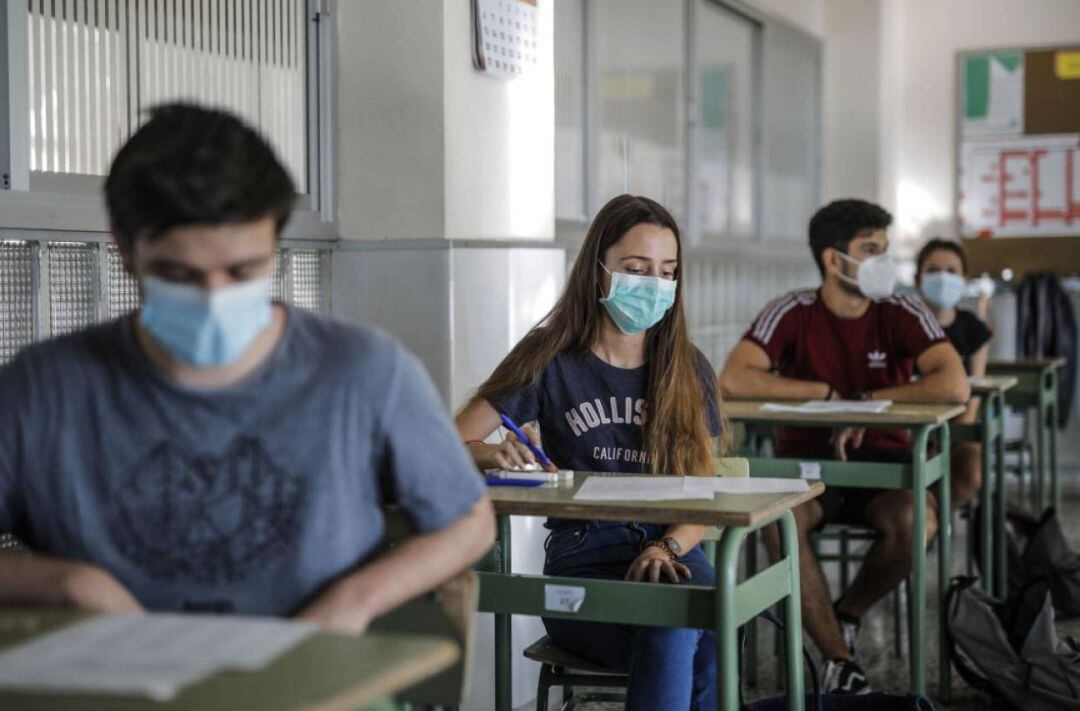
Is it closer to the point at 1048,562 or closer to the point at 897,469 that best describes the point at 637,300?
the point at 897,469

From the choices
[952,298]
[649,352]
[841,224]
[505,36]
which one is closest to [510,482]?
[649,352]

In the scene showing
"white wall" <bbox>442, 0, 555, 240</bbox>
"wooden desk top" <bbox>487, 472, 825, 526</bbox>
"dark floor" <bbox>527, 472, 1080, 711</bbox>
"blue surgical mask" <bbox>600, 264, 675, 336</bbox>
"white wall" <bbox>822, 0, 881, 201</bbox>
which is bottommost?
"dark floor" <bbox>527, 472, 1080, 711</bbox>

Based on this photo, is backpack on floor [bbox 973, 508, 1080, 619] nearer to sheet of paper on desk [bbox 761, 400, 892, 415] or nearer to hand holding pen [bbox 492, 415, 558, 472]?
sheet of paper on desk [bbox 761, 400, 892, 415]

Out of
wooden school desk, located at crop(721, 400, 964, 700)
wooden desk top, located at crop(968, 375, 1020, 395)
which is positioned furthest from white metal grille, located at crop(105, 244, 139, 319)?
wooden desk top, located at crop(968, 375, 1020, 395)

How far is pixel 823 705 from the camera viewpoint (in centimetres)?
283

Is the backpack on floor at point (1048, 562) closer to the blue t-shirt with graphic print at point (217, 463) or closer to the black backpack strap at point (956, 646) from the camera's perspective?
the black backpack strap at point (956, 646)

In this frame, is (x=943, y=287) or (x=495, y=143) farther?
(x=943, y=287)

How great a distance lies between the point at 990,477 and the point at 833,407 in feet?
3.42

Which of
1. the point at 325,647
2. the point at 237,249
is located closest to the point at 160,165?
the point at 237,249

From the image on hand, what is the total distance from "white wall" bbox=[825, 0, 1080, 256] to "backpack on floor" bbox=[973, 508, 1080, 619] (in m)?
3.10

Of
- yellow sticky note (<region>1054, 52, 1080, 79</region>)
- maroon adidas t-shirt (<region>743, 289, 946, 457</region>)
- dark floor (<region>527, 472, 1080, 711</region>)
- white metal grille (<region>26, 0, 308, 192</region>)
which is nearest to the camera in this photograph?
white metal grille (<region>26, 0, 308, 192</region>)

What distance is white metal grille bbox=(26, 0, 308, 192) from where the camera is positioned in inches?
99.7

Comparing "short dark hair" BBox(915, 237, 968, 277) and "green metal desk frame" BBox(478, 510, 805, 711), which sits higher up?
"short dark hair" BBox(915, 237, 968, 277)

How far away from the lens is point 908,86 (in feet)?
24.6
